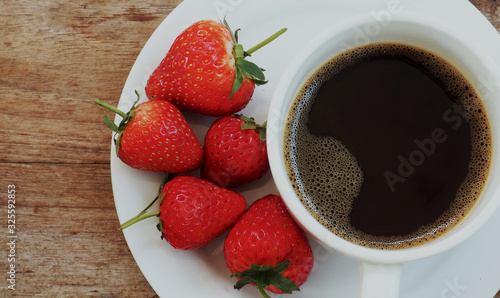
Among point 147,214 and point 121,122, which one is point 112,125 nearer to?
point 121,122

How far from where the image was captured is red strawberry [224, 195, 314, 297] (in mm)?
993

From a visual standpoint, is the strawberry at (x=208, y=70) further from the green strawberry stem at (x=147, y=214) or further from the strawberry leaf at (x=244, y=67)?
the green strawberry stem at (x=147, y=214)

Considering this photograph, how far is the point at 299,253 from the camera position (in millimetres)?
1017

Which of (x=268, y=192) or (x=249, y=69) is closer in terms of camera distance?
(x=249, y=69)

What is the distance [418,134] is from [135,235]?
610 mm

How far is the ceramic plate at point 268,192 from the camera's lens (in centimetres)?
105

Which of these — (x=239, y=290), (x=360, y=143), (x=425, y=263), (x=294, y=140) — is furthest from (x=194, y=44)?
(x=425, y=263)

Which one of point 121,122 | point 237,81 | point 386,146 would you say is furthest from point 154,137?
point 386,146

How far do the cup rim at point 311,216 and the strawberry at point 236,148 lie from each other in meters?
0.10

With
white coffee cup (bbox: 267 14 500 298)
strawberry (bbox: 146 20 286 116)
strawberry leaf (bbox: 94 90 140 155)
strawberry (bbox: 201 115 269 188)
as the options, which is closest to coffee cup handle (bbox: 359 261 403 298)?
white coffee cup (bbox: 267 14 500 298)

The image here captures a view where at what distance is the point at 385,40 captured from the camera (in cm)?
99

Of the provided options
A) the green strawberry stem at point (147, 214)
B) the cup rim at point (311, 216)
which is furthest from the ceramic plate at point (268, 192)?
the cup rim at point (311, 216)

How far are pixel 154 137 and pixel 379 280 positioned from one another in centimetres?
49

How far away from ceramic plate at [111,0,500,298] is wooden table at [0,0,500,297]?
18 cm
